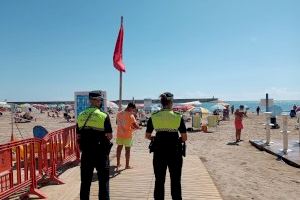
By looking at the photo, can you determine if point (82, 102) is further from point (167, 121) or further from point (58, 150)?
point (167, 121)

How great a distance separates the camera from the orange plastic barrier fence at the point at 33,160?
672cm

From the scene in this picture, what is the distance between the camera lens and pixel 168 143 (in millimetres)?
6164

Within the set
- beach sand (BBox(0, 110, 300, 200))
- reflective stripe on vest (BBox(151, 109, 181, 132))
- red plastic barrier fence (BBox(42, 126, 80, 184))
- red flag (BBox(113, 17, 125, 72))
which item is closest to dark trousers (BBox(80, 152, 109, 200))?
reflective stripe on vest (BBox(151, 109, 181, 132))

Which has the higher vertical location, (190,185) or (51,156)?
(51,156)

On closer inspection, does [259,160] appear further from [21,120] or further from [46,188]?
[21,120]

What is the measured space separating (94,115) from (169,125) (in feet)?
3.60

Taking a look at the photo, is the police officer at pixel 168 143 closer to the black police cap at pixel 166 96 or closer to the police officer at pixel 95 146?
the black police cap at pixel 166 96

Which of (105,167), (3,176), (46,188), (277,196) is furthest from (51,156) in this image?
(277,196)

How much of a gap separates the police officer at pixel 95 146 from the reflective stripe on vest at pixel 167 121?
0.70 meters

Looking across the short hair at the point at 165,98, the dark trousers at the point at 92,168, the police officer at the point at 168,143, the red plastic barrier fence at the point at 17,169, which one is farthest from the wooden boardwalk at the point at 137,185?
the short hair at the point at 165,98

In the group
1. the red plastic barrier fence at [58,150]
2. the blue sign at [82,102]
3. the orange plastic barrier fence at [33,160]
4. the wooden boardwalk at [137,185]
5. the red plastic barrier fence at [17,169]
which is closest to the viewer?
the red plastic barrier fence at [17,169]

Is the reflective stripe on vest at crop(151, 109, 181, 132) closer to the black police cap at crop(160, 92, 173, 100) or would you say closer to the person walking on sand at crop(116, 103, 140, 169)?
the black police cap at crop(160, 92, 173, 100)

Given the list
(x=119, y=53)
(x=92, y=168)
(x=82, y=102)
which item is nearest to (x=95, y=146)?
(x=92, y=168)

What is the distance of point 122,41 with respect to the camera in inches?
512
